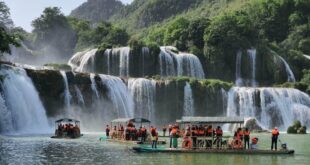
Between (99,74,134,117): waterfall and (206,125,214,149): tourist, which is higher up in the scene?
(99,74,134,117): waterfall

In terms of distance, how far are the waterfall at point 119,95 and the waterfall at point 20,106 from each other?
33.2 feet

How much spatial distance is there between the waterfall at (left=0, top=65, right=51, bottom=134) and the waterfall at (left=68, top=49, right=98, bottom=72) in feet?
79.1

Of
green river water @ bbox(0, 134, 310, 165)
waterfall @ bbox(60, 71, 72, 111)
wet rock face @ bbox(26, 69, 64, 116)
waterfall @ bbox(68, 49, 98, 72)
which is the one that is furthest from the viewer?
waterfall @ bbox(68, 49, 98, 72)

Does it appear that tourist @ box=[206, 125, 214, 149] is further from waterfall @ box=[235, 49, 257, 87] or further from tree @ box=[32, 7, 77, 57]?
tree @ box=[32, 7, 77, 57]

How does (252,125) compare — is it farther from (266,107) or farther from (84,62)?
(84,62)

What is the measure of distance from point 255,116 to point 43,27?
2930 inches

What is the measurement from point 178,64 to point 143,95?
16.3 m

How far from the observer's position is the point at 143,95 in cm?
7688

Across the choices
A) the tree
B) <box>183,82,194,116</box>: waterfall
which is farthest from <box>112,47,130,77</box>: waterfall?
the tree

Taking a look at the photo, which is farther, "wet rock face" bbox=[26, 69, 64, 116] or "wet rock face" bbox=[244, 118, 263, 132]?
"wet rock face" bbox=[244, 118, 263, 132]

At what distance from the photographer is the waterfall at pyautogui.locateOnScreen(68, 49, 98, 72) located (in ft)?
297

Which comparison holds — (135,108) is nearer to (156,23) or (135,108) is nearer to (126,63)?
(126,63)

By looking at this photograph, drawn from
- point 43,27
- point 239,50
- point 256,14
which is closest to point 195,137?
point 239,50

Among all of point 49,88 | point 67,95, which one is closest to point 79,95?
point 67,95
